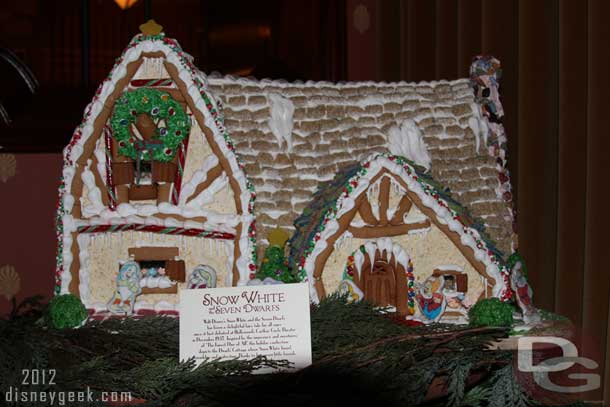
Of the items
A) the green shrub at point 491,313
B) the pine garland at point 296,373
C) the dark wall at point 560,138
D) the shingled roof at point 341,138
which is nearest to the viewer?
the pine garland at point 296,373

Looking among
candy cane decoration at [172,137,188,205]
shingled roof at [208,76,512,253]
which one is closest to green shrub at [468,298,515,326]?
shingled roof at [208,76,512,253]

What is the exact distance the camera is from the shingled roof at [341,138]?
2.37 metres

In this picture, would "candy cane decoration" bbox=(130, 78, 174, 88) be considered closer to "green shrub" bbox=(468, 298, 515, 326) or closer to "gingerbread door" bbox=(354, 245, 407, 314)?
"gingerbread door" bbox=(354, 245, 407, 314)

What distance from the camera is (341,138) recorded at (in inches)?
96.6

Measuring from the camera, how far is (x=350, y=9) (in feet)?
14.6

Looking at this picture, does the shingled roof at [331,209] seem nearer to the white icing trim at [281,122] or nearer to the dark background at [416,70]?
the white icing trim at [281,122]

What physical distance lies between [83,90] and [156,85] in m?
1.77

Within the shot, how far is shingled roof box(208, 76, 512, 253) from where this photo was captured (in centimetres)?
237

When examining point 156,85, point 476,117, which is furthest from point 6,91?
point 476,117

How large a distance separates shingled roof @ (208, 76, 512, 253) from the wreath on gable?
0.27 m

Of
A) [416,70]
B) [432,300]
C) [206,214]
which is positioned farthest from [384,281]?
[416,70]

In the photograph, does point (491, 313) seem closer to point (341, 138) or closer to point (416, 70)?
point (341, 138)

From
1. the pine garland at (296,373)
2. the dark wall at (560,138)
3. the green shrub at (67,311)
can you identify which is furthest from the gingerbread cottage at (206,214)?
the pine garland at (296,373)

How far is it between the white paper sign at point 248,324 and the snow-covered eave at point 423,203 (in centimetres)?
87
